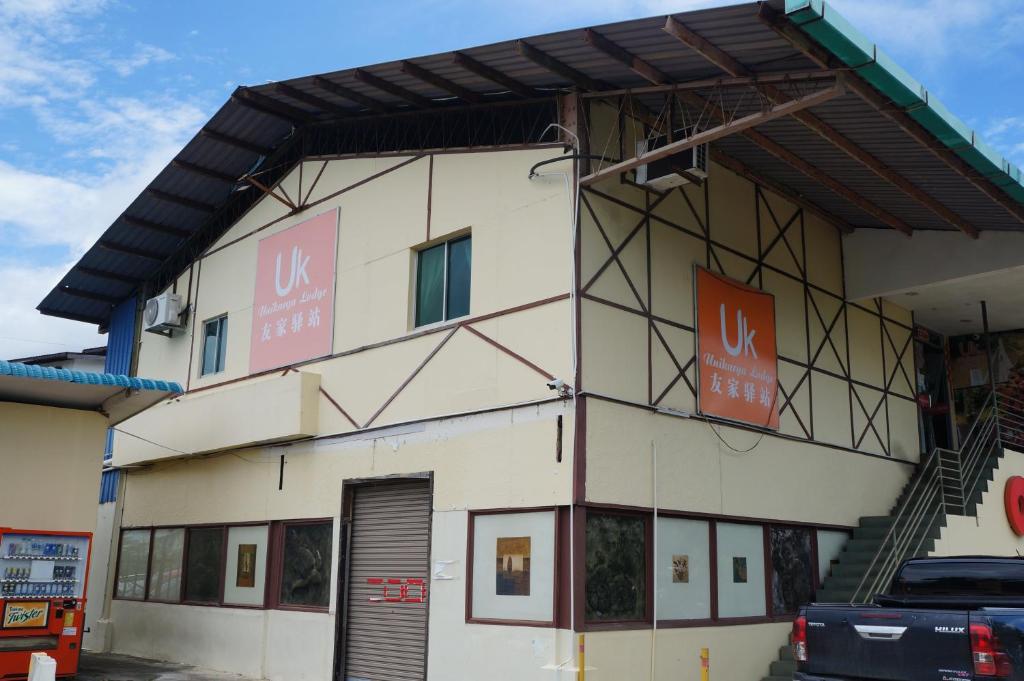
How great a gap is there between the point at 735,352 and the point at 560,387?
4017 mm

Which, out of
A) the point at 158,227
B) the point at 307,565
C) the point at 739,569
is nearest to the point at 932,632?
the point at 739,569

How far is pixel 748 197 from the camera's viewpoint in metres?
15.9

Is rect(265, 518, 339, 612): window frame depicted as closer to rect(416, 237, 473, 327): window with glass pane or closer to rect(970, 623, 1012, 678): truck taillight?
rect(416, 237, 473, 327): window with glass pane

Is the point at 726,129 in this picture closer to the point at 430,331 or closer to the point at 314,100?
the point at 430,331

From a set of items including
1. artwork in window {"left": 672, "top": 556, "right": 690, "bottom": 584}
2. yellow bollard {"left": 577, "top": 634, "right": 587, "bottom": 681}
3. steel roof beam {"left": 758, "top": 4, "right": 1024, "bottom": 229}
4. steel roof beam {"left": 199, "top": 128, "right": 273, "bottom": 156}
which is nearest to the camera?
steel roof beam {"left": 758, "top": 4, "right": 1024, "bottom": 229}

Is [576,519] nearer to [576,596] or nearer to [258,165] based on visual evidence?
[576,596]

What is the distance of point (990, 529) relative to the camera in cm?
1759

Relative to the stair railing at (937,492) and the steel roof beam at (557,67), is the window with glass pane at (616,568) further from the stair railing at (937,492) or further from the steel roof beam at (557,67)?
the steel roof beam at (557,67)

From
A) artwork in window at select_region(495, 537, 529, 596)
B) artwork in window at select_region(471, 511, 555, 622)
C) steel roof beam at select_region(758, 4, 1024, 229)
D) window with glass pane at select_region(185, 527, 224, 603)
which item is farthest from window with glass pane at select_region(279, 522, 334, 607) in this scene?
steel roof beam at select_region(758, 4, 1024, 229)

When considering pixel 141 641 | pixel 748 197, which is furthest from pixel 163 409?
pixel 748 197

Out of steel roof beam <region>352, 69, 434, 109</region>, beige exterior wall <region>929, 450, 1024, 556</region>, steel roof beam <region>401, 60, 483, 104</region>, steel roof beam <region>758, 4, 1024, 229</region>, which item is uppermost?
steel roof beam <region>352, 69, 434, 109</region>

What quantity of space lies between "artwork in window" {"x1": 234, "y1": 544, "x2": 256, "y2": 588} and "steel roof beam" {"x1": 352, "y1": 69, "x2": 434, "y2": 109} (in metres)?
7.78

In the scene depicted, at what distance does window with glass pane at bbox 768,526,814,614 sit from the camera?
1459cm

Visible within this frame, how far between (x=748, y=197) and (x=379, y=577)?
840 centimetres
